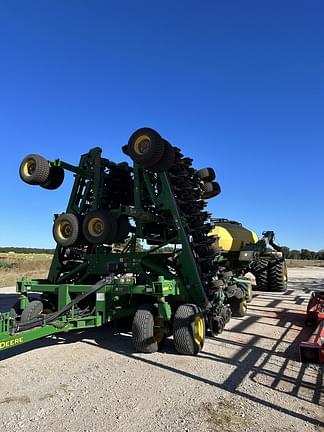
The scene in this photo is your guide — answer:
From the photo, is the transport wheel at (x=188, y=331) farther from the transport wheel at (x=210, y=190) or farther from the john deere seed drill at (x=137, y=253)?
the transport wheel at (x=210, y=190)

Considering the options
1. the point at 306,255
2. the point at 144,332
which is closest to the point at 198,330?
the point at 144,332

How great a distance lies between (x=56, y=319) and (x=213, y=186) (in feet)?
17.5

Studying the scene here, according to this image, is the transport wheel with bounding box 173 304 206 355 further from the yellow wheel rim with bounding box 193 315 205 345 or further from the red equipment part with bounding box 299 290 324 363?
the red equipment part with bounding box 299 290 324 363

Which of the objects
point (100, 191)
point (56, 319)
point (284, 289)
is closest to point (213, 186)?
point (100, 191)

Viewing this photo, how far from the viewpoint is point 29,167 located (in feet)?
27.3

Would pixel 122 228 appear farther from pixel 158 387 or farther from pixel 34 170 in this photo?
pixel 158 387

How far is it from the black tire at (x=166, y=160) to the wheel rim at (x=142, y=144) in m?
0.32

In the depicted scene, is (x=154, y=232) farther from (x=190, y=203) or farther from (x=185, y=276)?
(x=185, y=276)

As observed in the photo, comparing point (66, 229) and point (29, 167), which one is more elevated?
point (29, 167)

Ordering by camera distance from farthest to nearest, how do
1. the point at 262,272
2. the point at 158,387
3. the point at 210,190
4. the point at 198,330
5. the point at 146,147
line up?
1. the point at 262,272
2. the point at 210,190
3. the point at 146,147
4. the point at 198,330
5. the point at 158,387

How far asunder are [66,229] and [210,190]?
3.66 metres

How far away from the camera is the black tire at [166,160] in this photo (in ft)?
24.5

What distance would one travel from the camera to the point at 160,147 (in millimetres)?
7297

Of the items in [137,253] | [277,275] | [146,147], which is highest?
[146,147]
